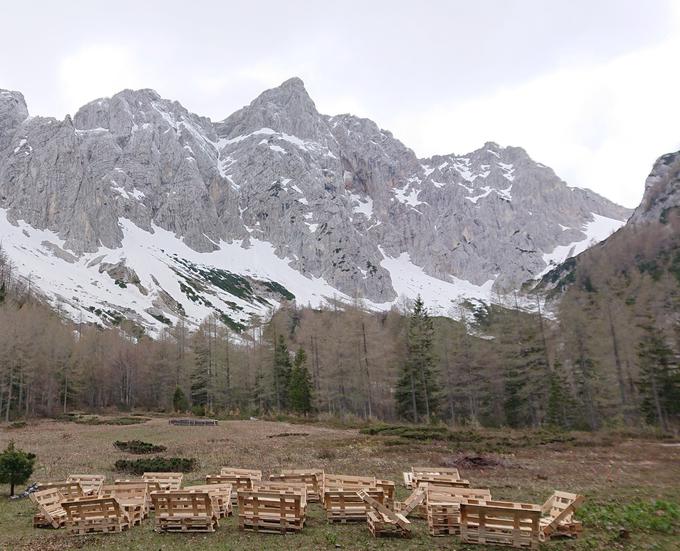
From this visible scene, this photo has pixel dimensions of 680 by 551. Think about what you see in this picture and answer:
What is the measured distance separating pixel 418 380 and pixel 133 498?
143ft

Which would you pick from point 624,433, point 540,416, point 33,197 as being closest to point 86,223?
point 33,197

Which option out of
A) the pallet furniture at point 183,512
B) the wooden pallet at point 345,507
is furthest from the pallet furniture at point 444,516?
the pallet furniture at point 183,512

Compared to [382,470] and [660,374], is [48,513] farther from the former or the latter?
[660,374]

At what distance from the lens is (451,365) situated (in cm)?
5562

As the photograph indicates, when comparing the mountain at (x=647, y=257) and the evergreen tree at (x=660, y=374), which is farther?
the mountain at (x=647, y=257)

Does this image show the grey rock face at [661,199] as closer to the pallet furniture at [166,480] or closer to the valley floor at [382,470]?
the valley floor at [382,470]

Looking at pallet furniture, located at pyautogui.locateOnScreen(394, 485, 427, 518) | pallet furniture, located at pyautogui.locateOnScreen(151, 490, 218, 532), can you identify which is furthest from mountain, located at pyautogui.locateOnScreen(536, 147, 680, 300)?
pallet furniture, located at pyautogui.locateOnScreen(151, 490, 218, 532)

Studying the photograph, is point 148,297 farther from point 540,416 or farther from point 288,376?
point 540,416

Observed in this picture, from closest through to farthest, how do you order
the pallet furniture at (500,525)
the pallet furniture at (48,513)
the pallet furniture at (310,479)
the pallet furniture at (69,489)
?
1. the pallet furniture at (500,525)
2. the pallet furniture at (48,513)
3. the pallet furniture at (69,489)
4. the pallet furniture at (310,479)

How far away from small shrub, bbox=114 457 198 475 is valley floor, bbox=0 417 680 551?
0.63m

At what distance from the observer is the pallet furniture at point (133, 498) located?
529 inches

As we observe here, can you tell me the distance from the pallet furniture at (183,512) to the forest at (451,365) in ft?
130

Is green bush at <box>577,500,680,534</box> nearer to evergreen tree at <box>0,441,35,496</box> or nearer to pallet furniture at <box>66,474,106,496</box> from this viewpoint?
pallet furniture at <box>66,474,106,496</box>

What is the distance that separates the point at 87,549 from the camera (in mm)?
11016
